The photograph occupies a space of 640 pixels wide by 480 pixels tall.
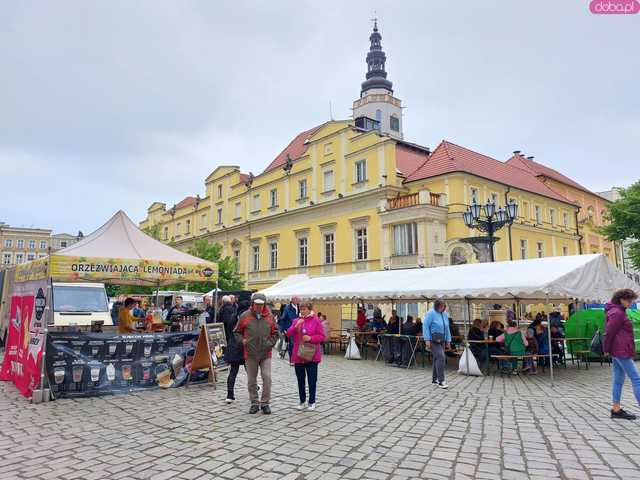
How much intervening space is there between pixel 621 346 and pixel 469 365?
496 centimetres

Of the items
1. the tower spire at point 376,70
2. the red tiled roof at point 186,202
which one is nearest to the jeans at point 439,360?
the red tiled roof at point 186,202

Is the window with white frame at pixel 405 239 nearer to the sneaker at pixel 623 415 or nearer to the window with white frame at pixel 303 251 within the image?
the window with white frame at pixel 303 251

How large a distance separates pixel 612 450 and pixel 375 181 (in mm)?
24417

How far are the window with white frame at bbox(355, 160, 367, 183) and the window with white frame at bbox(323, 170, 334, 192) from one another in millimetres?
2369

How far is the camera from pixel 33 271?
8.71 meters

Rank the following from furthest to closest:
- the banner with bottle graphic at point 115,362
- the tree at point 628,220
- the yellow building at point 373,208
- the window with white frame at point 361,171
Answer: the window with white frame at point 361,171, the tree at point 628,220, the yellow building at point 373,208, the banner with bottle graphic at point 115,362

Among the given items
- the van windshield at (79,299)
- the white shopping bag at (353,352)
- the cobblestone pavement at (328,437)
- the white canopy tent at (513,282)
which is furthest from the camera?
the white shopping bag at (353,352)

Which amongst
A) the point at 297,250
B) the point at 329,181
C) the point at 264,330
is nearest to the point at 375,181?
the point at 329,181

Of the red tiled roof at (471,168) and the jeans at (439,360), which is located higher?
the red tiled roof at (471,168)

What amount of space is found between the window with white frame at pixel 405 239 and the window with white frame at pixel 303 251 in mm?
8102

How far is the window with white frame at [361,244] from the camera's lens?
1146 inches

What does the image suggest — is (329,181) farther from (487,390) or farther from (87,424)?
(87,424)

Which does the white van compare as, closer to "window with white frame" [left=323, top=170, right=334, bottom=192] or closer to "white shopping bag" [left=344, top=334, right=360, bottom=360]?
"white shopping bag" [left=344, top=334, right=360, bottom=360]

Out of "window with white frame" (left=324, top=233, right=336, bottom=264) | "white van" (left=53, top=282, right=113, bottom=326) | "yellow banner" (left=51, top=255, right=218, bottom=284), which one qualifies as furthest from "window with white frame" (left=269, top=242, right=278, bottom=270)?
"yellow banner" (left=51, top=255, right=218, bottom=284)
